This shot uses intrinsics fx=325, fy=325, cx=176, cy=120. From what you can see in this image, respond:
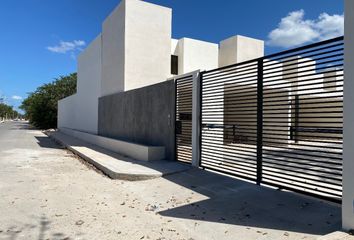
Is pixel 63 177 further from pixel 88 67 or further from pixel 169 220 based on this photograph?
pixel 88 67

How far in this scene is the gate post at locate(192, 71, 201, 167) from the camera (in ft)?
31.1

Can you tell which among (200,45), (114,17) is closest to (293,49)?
(114,17)

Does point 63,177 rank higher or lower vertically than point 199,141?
lower

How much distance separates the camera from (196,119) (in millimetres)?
9547

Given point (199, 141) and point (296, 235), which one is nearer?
point (296, 235)

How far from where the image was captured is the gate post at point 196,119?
9.47m

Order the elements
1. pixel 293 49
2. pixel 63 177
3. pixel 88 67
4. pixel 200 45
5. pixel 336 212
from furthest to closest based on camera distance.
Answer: pixel 88 67
pixel 200 45
pixel 63 177
pixel 293 49
pixel 336 212

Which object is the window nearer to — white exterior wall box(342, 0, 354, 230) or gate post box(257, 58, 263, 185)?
gate post box(257, 58, 263, 185)

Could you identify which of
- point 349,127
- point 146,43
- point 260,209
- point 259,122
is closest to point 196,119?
point 259,122

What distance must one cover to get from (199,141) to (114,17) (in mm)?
12303

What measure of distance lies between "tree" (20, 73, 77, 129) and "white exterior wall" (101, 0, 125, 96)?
27.8m

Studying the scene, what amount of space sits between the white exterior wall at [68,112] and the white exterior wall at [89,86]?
139 centimetres

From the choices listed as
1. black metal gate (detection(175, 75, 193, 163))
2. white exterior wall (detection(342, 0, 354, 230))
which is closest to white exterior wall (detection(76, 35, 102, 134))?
black metal gate (detection(175, 75, 193, 163))

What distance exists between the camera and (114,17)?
62.1ft
